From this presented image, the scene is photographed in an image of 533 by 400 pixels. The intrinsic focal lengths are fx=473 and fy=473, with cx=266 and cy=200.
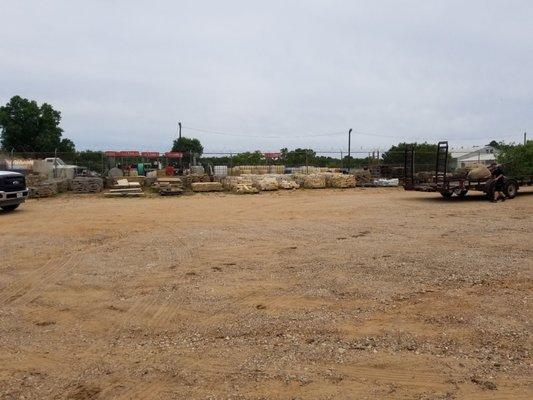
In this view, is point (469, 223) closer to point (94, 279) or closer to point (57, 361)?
point (94, 279)

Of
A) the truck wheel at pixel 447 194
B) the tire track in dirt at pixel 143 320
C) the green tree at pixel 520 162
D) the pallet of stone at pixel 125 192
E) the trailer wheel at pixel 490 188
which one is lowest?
the tire track in dirt at pixel 143 320

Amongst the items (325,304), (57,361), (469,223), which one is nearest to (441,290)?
(325,304)

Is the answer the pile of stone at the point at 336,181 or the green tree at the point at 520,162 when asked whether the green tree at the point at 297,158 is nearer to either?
the pile of stone at the point at 336,181

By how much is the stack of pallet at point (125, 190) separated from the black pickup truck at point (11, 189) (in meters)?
6.66

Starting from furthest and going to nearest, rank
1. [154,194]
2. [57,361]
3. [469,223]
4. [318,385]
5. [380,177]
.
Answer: [380,177] → [154,194] → [469,223] → [57,361] → [318,385]

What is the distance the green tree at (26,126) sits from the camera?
5431 centimetres

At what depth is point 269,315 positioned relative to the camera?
18.4 feet

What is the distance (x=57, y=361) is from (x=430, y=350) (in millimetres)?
3578

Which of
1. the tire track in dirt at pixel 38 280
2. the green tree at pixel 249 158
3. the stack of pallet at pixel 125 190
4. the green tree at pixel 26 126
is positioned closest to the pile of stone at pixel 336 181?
the green tree at pixel 249 158

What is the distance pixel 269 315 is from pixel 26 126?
57.5 m

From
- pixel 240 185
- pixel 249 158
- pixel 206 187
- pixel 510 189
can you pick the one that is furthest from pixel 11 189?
pixel 249 158

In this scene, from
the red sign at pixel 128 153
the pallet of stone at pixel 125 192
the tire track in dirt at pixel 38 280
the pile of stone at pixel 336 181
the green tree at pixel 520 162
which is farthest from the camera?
the red sign at pixel 128 153

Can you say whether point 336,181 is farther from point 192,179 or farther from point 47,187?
point 47,187

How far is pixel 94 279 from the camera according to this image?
7.32 m
